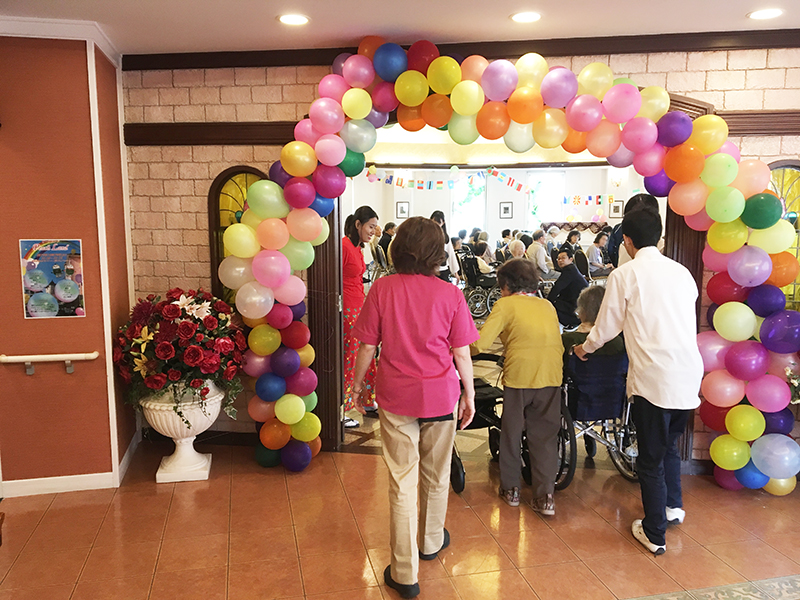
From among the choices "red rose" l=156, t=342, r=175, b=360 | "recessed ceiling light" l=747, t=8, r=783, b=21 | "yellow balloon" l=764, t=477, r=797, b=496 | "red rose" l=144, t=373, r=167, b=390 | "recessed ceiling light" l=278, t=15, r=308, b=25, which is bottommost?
"yellow balloon" l=764, t=477, r=797, b=496

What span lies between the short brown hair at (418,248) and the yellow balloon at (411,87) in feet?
3.59

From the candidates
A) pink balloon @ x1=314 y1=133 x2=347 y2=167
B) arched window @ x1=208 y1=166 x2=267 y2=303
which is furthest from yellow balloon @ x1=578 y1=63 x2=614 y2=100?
arched window @ x1=208 y1=166 x2=267 y2=303

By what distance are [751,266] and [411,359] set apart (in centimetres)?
189

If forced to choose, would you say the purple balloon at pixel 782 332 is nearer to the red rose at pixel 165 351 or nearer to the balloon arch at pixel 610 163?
the balloon arch at pixel 610 163

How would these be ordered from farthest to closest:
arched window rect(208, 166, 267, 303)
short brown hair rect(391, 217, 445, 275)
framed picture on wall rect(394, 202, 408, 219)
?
1. framed picture on wall rect(394, 202, 408, 219)
2. arched window rect(208, 166, 267, 303)
3. short brown hair rect(391, 217, 445, 275)

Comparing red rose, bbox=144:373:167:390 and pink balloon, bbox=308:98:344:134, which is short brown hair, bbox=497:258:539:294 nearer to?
A: pink balloon, bbox=308:98:344:134

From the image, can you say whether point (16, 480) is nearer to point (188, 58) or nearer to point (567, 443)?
point (188, 58)

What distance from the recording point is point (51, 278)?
127 inches

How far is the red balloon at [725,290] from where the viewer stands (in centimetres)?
318

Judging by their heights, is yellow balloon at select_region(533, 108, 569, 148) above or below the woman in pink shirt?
above

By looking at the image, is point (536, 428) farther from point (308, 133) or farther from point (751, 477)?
point (308, 133)

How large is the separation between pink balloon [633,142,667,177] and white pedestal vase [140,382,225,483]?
8.68 feet

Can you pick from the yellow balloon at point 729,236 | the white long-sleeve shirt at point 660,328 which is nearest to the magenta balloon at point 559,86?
the white long-sleeve shirt at point 660,328

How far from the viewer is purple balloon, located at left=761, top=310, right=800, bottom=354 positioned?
9.76ft
